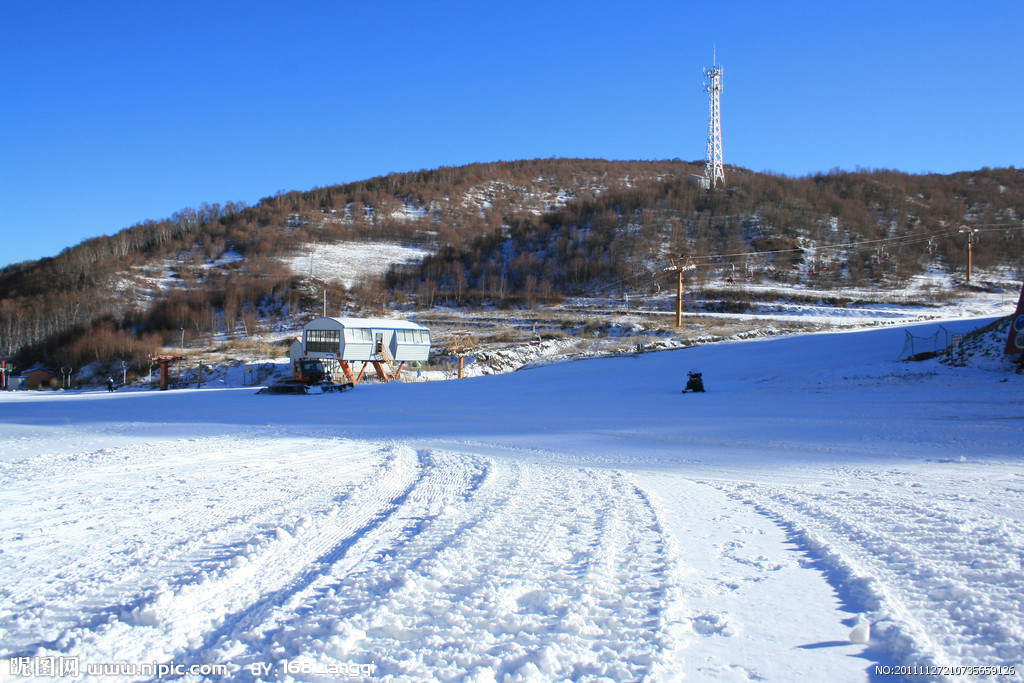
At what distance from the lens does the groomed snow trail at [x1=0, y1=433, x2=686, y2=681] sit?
292cm

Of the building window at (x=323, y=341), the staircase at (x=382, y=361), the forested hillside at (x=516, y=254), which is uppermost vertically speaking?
the forested hillside at (x=516, y=254)

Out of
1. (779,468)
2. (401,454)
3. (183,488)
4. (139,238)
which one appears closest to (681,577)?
(779,468)

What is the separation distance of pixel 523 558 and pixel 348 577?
1185mm

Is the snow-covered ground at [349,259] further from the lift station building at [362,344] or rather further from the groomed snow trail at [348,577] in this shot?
the groomed snow trail at [348,577]

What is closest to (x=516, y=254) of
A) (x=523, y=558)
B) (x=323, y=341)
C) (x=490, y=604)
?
(x=323, y=341)

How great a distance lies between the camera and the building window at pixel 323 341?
39.7m

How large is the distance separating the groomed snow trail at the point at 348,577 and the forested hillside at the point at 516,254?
5546cm

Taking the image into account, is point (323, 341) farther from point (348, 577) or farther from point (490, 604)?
point (490, 604)

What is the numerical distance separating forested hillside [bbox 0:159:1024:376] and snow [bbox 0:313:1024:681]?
52634 millimetres

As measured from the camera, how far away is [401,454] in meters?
9.84

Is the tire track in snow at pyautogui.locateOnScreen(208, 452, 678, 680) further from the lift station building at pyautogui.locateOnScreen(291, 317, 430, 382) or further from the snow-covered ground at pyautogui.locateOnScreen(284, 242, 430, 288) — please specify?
the snow-covered ground at pyautogui.locateOnScreen(284, 242, 430, 288)

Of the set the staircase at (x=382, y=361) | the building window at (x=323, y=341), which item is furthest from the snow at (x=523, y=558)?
the staircase at (x=382, y=361)

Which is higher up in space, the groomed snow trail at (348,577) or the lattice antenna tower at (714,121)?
the lattice antenna tower at (714,121)

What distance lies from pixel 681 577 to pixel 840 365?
69.4ft
